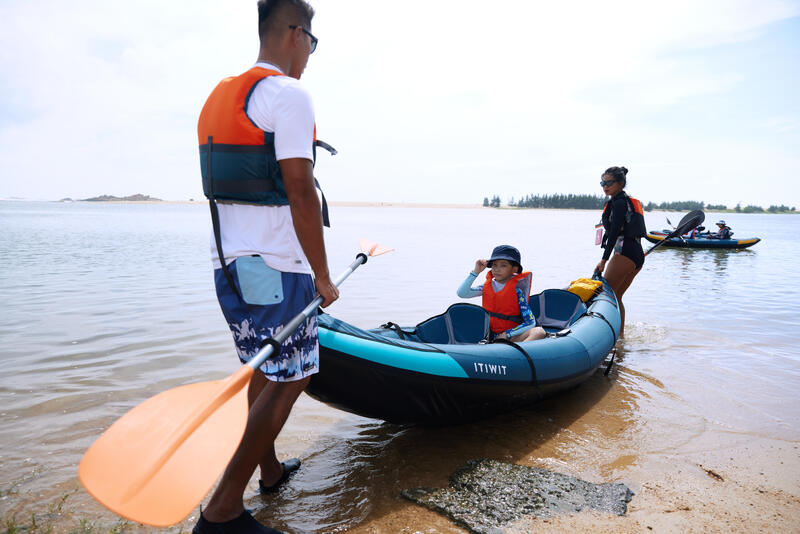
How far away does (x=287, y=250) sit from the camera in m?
1.91

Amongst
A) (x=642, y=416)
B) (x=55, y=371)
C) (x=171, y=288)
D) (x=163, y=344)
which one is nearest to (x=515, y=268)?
(x=642, y=416)

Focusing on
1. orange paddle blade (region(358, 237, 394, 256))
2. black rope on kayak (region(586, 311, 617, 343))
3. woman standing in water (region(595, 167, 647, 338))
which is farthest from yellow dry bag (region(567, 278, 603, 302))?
orange paddle blade (region(358, 237, 394, 256))

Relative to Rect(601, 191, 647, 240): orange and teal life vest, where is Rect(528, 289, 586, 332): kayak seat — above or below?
below

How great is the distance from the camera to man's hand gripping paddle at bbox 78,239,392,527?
1.41m

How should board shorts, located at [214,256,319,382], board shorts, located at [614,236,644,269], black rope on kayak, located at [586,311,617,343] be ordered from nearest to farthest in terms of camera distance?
board shorts, located at [214,256,319,382], black rope on kayak, located at [586,311,617,343], board shorts, located at [614,236,644,269]

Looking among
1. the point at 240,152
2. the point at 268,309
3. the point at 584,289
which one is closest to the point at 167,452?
the point at 268,309

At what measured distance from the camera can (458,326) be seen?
4.38 meters

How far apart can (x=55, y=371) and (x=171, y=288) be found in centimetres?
451

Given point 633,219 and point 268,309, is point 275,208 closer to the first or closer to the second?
point 268,309

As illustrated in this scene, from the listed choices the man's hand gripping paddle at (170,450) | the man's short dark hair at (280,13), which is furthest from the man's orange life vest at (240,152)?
the man's hand gripping paddle at (170,450)

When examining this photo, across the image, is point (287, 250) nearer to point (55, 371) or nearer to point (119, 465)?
point (119, 465)

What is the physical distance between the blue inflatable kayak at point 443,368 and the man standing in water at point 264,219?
2.15ft

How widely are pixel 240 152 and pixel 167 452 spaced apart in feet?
3.73

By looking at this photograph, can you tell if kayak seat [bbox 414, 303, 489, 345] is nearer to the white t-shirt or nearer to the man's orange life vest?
the white t-shirt
